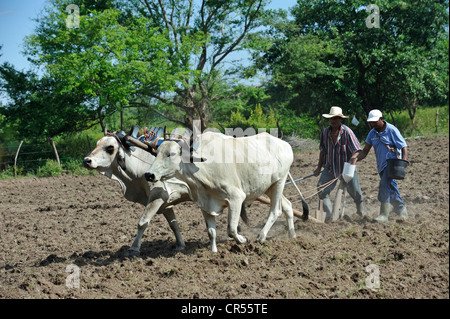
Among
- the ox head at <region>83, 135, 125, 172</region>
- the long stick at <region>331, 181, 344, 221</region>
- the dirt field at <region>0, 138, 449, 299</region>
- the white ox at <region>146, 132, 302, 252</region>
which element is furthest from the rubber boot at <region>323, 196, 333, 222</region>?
the ox head at <region>83, 135, 125, 172</region>

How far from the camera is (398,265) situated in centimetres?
538

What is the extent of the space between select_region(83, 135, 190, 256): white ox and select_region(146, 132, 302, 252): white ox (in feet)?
1.02

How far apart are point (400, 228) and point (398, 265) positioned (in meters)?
1.50

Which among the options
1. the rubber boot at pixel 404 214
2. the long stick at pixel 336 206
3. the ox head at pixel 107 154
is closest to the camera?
the ox head at pixel 107 154

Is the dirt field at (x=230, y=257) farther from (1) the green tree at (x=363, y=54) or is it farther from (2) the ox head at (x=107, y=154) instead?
(1) the green tree at (x=363, y=54)

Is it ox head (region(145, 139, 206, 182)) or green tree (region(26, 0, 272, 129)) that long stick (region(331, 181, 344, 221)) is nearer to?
ox head (region(145, 139, 206, 182))

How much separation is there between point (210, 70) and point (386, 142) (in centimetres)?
1530

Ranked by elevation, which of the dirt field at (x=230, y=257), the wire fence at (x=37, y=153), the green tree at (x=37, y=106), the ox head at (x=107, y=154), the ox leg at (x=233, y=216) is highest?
the green tree at (x=37, y=106)

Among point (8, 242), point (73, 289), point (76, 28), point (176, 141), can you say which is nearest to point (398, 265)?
point (176, 141)

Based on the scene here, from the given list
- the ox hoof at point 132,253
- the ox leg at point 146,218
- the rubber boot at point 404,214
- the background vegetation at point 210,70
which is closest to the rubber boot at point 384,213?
the rubber boot at point 404,214

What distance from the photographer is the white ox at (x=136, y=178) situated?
20.2 feet

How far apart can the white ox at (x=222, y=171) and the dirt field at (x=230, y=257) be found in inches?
21.1

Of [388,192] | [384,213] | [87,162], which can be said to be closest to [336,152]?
[388,192]

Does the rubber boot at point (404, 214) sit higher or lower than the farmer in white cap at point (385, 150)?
lower
